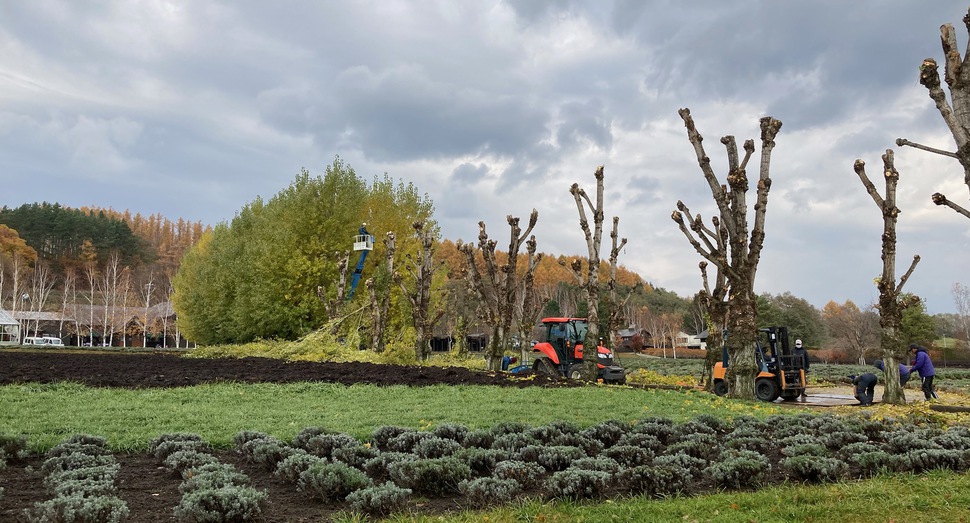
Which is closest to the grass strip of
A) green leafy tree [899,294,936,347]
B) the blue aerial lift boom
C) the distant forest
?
the blue aerial lift boom

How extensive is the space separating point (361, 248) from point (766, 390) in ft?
59.2

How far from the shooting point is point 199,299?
38.9 m

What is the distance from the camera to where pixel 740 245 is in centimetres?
1370

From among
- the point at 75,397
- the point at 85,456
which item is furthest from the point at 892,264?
the point at 75,397

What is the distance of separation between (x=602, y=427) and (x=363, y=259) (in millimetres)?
22982

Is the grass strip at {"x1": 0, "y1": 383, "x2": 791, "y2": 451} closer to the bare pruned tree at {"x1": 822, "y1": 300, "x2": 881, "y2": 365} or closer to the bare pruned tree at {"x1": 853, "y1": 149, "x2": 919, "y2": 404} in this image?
the bare pruned tree at {"x1": 853, "y1": 149, "x2": 919, "y2": 404}

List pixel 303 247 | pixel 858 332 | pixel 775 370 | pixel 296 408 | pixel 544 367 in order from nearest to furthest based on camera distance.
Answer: pixel 296 408, pixel 775 370, pixel 544 367, pixel 303 247, pixel 858 332

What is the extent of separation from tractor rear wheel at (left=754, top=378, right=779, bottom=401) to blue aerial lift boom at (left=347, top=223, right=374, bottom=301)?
58.5 ft

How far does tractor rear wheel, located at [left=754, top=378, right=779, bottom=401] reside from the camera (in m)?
15.8

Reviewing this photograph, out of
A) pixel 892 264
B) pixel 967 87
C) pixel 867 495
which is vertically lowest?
pixel 867 495

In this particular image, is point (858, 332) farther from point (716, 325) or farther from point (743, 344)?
point (743, 344)

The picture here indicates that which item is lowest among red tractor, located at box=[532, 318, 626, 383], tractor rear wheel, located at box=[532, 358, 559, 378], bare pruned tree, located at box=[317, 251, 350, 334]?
tractor rear wheel, located at box=[532, 358, 559, 378]

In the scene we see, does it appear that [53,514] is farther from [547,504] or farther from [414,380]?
[414,380]

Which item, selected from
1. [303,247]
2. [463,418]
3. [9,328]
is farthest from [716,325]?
[9,328]
